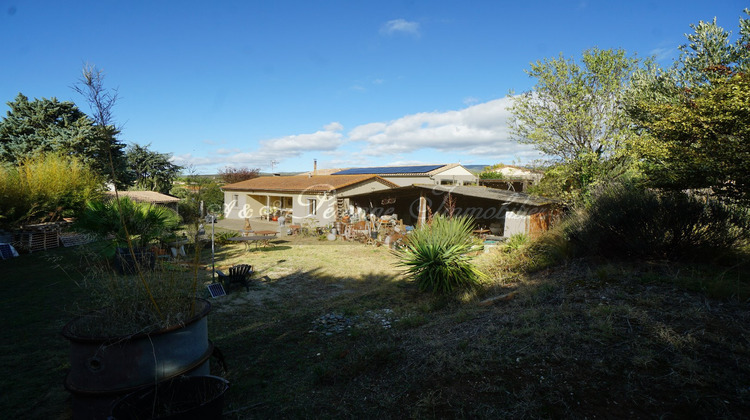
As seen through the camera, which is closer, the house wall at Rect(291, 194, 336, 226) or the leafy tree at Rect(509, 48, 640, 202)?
the leafy tree at Rect(509, 48, 640, 202)

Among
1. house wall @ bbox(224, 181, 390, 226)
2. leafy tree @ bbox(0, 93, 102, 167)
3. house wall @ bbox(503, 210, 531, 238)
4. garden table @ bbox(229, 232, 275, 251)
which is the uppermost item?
leafy tree @ bbox(0, 93, 102, 167)

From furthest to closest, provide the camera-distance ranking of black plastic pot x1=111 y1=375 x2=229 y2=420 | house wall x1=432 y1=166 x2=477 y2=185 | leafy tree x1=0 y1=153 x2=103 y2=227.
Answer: house wall x1=432 y1=166 x2=477 y2=185
leafy tree x1=0 y1=153 x2=103 y2=227
black plastic pot x1=111 y1=375 x2=229 y2=420

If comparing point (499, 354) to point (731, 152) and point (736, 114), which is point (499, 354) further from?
point (736, 114)

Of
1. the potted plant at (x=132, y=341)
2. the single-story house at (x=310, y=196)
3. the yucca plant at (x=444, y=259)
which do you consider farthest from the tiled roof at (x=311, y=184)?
the potted plant at (x=132, y=341)

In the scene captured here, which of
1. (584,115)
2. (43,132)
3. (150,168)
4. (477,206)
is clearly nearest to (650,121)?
(584,115)

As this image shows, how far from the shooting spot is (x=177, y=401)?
10.1 feet

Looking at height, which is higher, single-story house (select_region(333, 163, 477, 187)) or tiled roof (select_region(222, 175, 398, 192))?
single-story house (select_region(333, 163, 477, 187))

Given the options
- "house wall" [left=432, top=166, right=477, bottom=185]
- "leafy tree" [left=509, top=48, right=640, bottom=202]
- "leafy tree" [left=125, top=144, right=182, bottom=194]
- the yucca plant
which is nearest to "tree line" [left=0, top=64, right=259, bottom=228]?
"leafy tree" [left=125, top=144, right=182, bottom=194]

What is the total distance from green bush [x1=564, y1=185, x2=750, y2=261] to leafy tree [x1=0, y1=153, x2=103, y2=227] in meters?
17.9

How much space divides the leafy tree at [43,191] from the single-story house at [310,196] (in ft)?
33.9

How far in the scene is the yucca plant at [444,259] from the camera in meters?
7.20

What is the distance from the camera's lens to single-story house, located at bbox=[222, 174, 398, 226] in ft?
68.2

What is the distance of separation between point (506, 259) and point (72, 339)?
854cm

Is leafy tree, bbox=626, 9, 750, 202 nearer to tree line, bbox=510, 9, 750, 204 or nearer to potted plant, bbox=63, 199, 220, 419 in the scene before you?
tree line, bbox=510, 9, 750, 204
